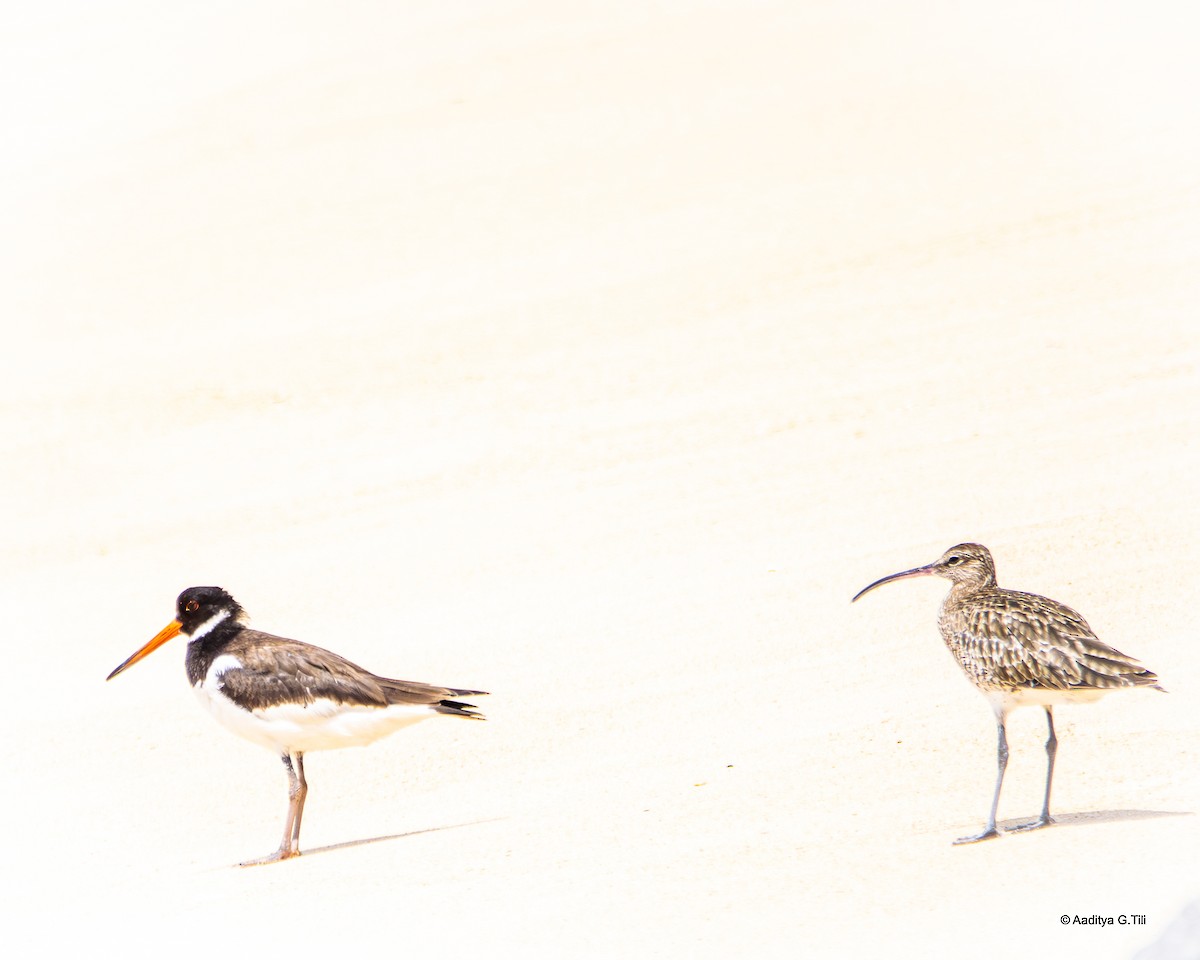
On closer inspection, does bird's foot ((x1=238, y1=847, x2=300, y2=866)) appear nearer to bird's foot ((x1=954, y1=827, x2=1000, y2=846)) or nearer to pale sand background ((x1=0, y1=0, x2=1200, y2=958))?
pale sand background ((x1=0, y1=0, x2=1200, y2=958))

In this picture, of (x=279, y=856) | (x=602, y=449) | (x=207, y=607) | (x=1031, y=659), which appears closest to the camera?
(x=1031, y=659)

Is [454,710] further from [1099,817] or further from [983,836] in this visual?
[1099,817]

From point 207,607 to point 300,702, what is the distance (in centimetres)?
99

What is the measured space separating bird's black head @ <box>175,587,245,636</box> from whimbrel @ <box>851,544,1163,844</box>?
3630mm

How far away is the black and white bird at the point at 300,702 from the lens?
7.94 meters

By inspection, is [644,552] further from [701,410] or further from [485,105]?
[485,105]

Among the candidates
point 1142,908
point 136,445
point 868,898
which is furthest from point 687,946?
point 136,445

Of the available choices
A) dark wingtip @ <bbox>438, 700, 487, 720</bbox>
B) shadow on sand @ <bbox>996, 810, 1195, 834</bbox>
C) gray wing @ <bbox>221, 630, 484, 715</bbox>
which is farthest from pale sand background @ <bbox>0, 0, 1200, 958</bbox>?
gray wing @ <bbox>221, 630, 484, 715</bbox>

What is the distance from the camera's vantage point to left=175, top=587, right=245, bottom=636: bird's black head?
8594 millimetres

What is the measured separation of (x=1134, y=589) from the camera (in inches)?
405

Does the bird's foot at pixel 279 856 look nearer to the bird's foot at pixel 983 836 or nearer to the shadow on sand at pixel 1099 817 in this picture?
the bird's foot at pixel 983 836

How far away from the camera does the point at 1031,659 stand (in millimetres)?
6613

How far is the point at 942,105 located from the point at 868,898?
19.0m

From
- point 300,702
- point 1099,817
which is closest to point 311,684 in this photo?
point 300,702
